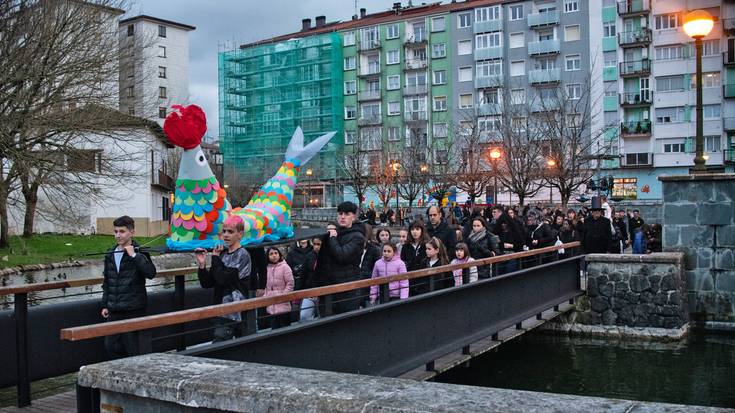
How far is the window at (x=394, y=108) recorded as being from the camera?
77688mm

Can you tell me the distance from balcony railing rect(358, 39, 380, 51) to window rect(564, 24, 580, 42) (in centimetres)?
1962

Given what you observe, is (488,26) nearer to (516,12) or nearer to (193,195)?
(516,12)

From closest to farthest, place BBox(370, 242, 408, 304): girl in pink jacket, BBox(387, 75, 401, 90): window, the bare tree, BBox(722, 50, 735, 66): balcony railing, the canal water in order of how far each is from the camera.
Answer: BBox(370, 242, 408, 304): girl in pink jacket, the canal water, the bare tree, BBox(722, 50, 735, 66): balcony railing, BBox(387, 75, 401, 90): window

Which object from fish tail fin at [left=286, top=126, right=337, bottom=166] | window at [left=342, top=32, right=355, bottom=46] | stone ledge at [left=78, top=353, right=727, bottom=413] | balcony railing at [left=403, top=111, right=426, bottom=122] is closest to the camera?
stone ledge at [left=78, top=353, right=727, bottom=413]

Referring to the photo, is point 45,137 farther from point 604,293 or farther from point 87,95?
point 604,293

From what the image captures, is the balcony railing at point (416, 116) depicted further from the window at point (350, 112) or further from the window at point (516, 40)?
the window at point (516, 40)

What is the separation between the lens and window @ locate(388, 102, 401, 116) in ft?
255

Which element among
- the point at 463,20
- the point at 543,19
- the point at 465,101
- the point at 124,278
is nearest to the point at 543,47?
the point at 543,19

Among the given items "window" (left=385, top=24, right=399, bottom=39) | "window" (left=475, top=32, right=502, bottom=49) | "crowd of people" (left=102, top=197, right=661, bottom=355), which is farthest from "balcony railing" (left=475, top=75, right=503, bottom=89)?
"crowd of people" (left=102, top=197, right=661, bottom=355)

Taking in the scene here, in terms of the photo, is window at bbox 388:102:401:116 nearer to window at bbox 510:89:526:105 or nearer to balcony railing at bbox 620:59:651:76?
window at bbox 510:89:526:105

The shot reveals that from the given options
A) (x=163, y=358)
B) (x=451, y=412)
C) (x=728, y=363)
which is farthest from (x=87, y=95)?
(x=451, y=412)

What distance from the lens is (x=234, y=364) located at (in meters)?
4.12

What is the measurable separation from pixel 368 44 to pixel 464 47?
10.5m

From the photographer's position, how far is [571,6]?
68.6m
